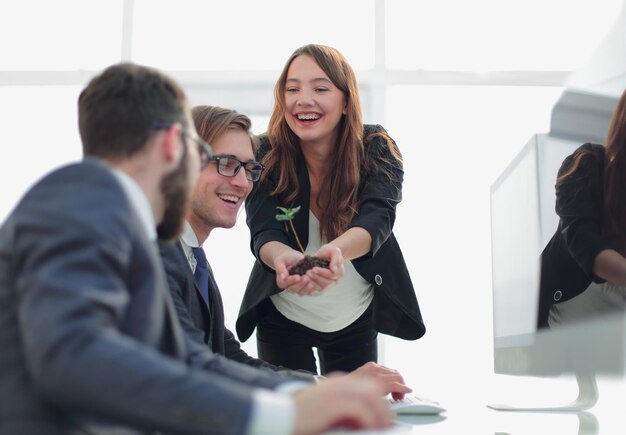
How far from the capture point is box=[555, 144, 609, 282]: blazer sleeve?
200 centimetres

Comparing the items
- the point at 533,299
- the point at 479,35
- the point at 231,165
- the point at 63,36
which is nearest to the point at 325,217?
the point at 231,165

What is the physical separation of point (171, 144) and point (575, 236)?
1.44 meters

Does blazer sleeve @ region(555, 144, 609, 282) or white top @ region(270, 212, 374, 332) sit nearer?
blazer sleeve @ region(555, 144, 609, 282)

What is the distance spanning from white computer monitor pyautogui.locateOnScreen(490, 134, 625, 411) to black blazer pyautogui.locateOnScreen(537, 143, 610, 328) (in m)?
0.04

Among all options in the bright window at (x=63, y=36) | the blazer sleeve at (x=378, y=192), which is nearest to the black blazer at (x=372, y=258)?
the blazer sleeve at (x=378, y=192)

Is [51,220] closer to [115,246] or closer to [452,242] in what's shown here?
[115,246]

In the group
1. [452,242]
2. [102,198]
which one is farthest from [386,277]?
[452,242]

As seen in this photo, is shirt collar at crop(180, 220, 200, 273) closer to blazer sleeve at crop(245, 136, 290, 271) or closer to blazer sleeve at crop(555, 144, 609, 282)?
blazer sleeve at crop(245, 136, 290, 271)

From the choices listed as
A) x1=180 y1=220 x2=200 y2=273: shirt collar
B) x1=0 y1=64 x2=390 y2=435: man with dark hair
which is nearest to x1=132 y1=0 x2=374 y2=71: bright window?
x1=180 y1=220 x2=200 y2=273: shirt collar

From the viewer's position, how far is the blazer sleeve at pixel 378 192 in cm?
230

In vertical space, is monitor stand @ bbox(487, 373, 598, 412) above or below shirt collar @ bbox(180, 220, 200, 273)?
below

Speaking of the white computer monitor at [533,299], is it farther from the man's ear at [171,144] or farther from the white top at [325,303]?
the man's ear at [171,144]

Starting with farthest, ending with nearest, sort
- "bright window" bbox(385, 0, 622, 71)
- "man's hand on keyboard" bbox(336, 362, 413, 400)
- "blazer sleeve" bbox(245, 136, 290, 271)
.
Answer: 1. "bright window" bbox(385, 0, 622, 71)
2. "blazer sleeve" bbox(245, 136, 290, 271)
3. "man's hand on keyboard" bbox(336, 362, 413, 400)

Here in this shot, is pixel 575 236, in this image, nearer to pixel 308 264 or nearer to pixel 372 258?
pixel 372 258
